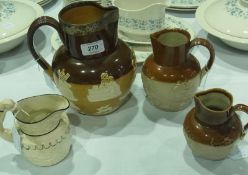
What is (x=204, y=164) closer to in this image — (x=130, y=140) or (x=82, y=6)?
(x=130, y=140)

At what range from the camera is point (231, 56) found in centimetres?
94

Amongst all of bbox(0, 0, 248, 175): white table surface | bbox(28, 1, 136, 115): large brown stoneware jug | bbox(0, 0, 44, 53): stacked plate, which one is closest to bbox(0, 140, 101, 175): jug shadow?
bbox(0, 0, 248, 175): white table surface

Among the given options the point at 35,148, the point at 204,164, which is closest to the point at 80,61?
the point at 35,148

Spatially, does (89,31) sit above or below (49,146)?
above

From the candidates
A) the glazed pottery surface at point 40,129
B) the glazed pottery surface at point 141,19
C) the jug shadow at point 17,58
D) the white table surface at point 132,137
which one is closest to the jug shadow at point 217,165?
the white table surface at point 132,137

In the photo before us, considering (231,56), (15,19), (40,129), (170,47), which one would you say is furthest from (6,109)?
(231,56)

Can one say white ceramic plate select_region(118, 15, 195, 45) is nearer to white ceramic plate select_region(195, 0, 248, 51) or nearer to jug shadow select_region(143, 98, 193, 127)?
white ceramic plate select_region(195, 0, 248, 51)

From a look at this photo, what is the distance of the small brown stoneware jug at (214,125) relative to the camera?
0.62 metres

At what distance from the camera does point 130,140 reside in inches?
29.2

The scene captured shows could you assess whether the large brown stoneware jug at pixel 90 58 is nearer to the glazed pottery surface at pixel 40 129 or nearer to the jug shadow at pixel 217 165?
the glazed pottery surface at pixel 40 129

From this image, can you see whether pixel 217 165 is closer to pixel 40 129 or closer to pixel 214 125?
pixel 214 125

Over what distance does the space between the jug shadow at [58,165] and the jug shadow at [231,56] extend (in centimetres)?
42

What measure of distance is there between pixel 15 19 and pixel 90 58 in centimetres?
41

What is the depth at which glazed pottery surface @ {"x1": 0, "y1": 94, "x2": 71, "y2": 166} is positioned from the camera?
641 millimetres
